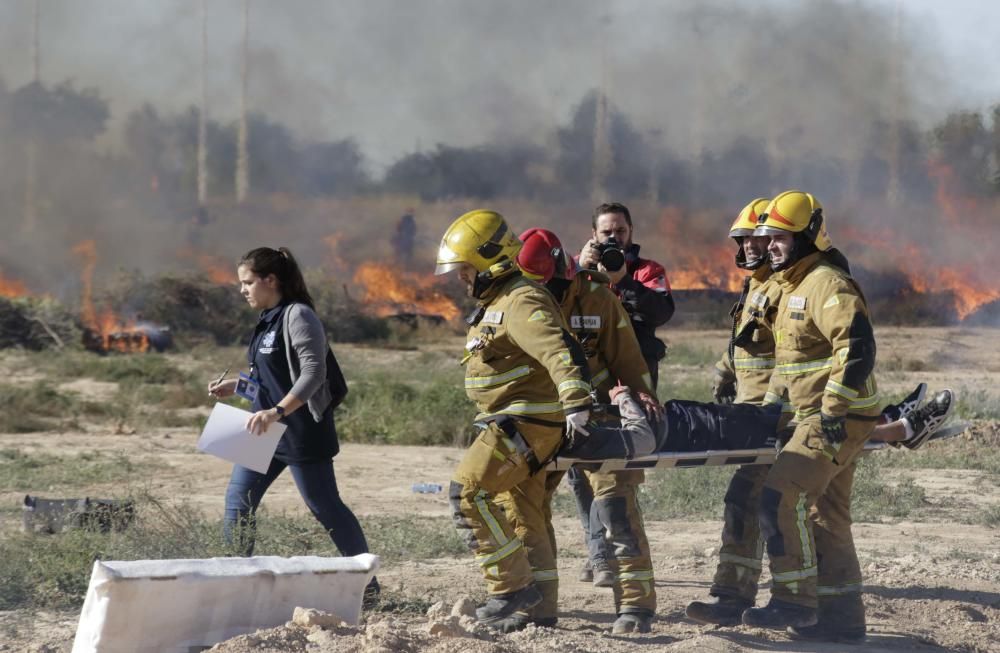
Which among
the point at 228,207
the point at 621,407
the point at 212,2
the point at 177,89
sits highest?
the point at 212,2

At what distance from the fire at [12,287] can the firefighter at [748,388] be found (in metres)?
23.1

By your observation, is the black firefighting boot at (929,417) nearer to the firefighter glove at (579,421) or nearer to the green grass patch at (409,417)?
the firefighter glove at (579,421)

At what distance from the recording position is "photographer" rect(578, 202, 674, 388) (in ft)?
22.4

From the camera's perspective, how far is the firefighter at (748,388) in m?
6.39

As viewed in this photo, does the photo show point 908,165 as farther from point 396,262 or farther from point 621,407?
point 621,407

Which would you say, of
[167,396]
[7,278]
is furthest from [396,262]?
[167,396]

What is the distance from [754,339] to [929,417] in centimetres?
92

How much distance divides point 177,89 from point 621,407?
26.7 m

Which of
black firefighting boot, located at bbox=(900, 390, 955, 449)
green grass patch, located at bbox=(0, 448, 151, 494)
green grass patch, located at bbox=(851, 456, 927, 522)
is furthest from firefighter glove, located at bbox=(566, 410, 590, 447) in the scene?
green grass patch, located at bbox=(0, 448, 151, 494)

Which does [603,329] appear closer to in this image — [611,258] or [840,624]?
[611,258]

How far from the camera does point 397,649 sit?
4.67 metres

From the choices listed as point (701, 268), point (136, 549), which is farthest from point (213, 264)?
point (136, 549)

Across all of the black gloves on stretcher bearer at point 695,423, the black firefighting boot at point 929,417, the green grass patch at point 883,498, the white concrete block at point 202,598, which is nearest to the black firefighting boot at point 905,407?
the black firefighting boot at point 929,417

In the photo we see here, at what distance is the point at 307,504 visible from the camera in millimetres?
6172
